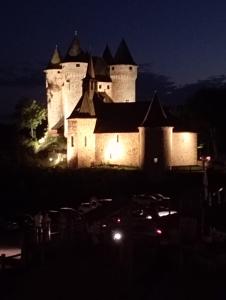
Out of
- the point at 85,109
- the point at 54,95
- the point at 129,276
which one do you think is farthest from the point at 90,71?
the point at 129,276

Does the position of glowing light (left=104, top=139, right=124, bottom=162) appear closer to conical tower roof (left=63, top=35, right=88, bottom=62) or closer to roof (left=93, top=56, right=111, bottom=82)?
roof (left=93, top=56, right=111, bottom=82)

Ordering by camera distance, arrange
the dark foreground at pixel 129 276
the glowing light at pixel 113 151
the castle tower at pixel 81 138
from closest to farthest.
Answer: the dark foreground at pixel 129 276
the glowing light at pixel 113 151
the castle tower at pixel 81 138

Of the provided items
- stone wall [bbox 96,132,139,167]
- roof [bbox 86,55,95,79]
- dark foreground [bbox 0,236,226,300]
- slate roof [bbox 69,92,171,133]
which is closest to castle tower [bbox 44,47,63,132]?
roof [bbox 86,55,95,79]

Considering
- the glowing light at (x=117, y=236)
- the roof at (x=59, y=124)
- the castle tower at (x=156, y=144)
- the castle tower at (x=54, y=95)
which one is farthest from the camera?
the castle tower at (x=54, y=95)

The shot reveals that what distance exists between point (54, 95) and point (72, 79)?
4.64 m

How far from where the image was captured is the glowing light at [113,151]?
75812 mm

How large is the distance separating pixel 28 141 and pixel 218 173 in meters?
31.8

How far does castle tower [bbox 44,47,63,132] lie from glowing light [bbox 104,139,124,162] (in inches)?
635

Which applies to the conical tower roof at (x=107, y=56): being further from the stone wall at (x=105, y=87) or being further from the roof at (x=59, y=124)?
the roof at (x=59, y=124)

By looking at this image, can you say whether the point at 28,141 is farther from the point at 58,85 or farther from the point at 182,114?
the point at 182,114

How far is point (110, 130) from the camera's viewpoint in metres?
76.8

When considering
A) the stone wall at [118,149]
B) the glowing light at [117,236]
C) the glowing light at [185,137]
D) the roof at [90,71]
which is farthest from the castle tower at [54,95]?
the glowing light at [117,236]

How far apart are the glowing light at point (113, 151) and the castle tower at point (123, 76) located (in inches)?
585

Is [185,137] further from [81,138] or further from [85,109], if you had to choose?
[85,109]
